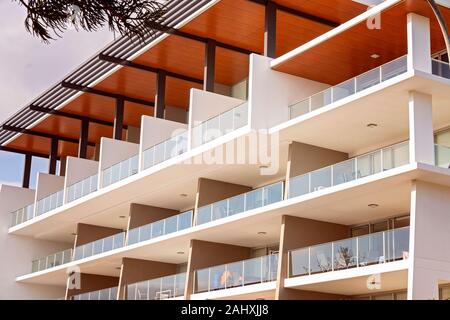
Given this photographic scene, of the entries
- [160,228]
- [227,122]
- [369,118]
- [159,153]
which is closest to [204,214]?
[160,228]

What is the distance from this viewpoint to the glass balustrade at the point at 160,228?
1356 inches

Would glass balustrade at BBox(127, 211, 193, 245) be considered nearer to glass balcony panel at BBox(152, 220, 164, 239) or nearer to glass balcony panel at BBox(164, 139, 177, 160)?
glass balcony panel at BBox(152, 220, 164, 239)

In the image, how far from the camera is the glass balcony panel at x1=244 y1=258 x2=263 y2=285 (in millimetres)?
29234

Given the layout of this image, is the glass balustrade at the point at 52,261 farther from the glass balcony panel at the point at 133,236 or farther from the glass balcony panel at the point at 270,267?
the glass balcony panel at the point at 270,267

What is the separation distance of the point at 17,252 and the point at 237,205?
23.3 m

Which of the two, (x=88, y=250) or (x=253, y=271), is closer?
(x=253, y=271)

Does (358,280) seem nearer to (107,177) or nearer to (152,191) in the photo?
(152,191)

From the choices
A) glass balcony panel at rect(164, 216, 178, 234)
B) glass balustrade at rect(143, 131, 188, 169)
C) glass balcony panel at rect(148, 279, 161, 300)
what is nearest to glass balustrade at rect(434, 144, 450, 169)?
glass balustrade at rect(143, 131, 188, 169)

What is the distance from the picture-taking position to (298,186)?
27938 mm

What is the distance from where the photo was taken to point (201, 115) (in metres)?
33.9
